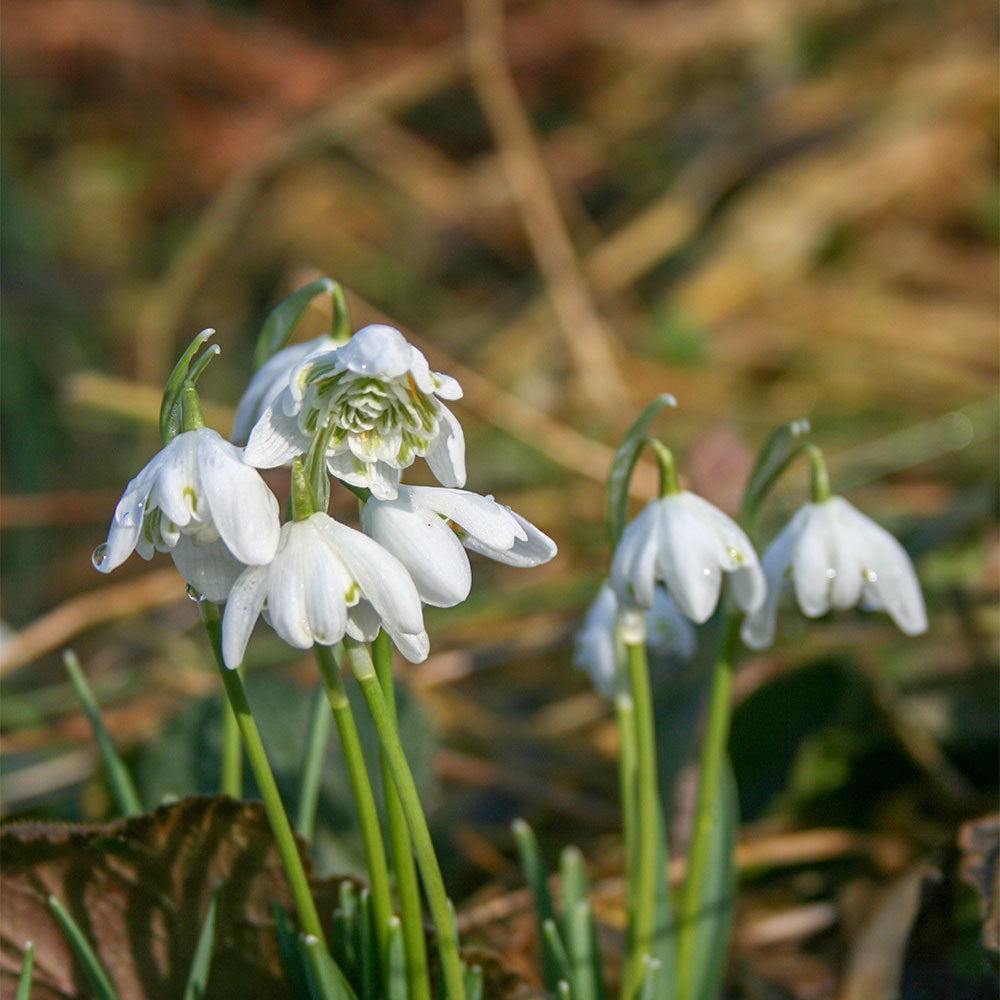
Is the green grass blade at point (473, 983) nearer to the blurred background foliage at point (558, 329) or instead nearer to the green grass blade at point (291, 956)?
the green grass blade at point (291, 956)

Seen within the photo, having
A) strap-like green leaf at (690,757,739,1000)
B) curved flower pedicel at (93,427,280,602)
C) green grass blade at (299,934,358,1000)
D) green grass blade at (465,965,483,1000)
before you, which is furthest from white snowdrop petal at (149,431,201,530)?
strap-like green leaf at (690,757,739,1000)

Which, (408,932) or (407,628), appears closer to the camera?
(407,628)

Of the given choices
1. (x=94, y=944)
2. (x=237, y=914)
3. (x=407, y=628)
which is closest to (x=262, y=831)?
(x=237, y=914)

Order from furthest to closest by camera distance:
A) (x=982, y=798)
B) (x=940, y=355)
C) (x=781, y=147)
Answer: (x=781, y=147), (x=940, y=355), (x=982, y=798)

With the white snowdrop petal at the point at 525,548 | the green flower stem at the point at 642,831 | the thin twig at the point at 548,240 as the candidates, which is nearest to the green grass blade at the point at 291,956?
the green flower stem at the point at 642,831

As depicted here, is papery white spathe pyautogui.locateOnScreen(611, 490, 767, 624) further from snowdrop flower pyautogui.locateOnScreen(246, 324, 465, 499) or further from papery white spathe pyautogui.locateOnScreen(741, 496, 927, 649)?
snowdrop flower pyautogui.locateOnScreen(246, 324, 465, 499)

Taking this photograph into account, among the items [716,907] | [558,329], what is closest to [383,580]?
[716,907]

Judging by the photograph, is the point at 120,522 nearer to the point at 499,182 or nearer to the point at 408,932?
the point at 408,932
